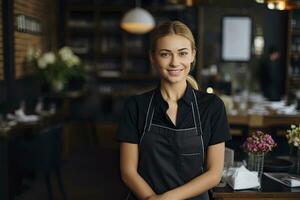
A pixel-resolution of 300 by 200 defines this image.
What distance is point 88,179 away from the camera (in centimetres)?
566

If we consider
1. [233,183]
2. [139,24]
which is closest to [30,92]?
[139,24]

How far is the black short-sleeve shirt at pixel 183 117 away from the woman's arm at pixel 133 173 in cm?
4

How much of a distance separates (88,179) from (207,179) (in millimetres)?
3976

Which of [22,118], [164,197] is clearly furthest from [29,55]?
[164,197]

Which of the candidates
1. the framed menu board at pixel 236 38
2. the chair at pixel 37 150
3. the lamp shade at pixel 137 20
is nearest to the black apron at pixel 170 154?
the chair at pixel 37 150

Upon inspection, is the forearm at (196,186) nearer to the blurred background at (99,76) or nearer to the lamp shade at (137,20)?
the blurred background at (99,76)

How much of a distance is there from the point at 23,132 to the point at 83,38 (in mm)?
4411

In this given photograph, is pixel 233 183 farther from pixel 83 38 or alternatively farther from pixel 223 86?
pixel 83 38

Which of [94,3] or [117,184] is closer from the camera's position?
→ [117,184]

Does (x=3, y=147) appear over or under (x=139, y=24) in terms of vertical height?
under

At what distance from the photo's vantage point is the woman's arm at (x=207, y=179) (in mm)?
1842

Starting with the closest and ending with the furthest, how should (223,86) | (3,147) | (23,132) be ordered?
(3,147)
(23,132)
(223,86)

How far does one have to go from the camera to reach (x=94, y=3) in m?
8.88

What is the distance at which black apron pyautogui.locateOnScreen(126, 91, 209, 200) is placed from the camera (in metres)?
1.88
